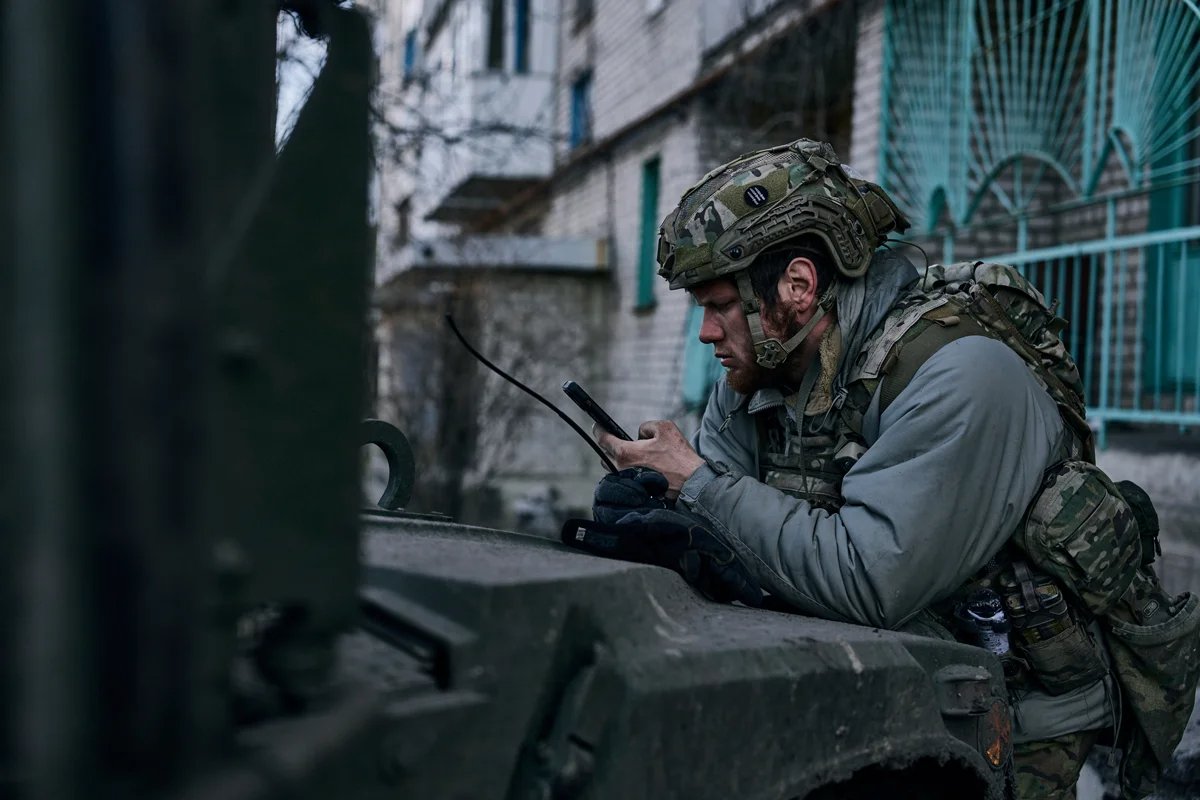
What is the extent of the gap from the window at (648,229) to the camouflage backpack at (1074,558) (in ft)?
29.3

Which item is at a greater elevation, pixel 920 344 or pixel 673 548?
pixel 920 344

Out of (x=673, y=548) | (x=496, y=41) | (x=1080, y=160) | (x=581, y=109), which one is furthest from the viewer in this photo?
(x=496, y=41)

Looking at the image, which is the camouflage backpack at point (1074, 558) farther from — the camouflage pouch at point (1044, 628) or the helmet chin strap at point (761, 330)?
the helmet chin strap at point (761, 330)

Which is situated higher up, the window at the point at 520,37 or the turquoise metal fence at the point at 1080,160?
the window at the point at 520,37

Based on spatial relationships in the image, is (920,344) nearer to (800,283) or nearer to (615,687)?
(800,283)

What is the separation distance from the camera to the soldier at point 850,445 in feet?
6.72

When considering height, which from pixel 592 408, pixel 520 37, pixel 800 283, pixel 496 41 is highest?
pixel 496 41

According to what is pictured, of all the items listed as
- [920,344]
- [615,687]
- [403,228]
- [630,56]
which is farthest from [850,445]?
[630,56]

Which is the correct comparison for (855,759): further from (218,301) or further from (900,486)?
(218,301)

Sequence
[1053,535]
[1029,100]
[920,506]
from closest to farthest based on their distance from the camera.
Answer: [920,506]
[1053,535]
[1029,100]

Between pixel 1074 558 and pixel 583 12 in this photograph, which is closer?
pixel 1074 558

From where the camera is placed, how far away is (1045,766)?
2.30 m

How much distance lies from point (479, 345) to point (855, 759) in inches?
325

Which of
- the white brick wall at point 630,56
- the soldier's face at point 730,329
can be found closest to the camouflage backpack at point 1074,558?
the soldier's face at point 730,329
